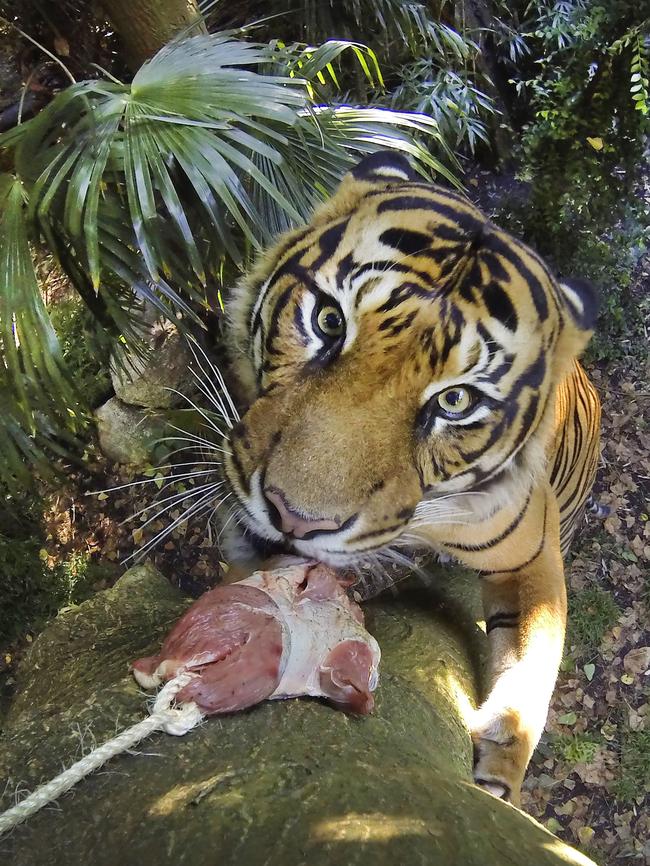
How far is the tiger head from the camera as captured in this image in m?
1.27

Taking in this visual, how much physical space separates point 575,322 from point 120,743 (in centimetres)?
142

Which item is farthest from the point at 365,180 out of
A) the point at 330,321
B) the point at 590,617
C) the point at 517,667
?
the point at 590,617

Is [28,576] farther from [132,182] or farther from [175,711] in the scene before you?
[175,711]

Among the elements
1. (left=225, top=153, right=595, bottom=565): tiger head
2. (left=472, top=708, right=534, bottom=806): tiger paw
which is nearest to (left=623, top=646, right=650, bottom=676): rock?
(left=472, top=708, right=534, bottom=806): tiger paw

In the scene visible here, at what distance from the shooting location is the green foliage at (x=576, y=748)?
10.0ft

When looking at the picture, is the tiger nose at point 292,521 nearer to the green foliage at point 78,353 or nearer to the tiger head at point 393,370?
the tiger head at point 393,370

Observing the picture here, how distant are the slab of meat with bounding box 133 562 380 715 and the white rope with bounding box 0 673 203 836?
0.06 ft

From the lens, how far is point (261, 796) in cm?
72

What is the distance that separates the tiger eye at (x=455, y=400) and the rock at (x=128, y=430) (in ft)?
8.78

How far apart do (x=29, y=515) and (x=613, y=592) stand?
3.34 meters

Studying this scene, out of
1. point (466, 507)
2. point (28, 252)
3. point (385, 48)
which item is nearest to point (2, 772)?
point (466, 507)

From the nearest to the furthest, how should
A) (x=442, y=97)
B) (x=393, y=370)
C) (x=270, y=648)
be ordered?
(x=270, y=648), (x=393, y=370), (x=442, y=97)

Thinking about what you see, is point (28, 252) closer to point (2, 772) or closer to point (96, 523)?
point (2, 772)

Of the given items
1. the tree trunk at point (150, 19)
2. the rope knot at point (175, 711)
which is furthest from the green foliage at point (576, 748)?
the tree trunk at point (150, 19)
